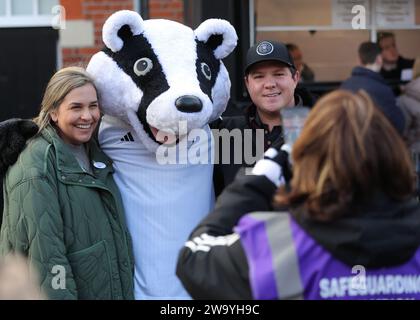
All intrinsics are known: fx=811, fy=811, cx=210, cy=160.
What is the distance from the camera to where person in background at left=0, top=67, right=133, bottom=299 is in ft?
10.4

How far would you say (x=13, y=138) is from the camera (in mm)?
3332

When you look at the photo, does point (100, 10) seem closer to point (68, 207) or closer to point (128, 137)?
point (128, 137)

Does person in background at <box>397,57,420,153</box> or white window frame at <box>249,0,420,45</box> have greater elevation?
white window frame at <box>249,0,420,45</box>

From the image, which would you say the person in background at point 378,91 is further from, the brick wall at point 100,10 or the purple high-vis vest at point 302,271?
the brick wall at point 100,10

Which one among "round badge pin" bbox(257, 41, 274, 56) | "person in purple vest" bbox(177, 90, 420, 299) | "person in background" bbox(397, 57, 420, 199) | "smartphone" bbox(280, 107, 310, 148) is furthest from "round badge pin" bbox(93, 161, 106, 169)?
"person in background" bbox(397, 57, 420, 199)

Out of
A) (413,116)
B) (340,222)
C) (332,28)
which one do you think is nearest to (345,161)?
(340,222)

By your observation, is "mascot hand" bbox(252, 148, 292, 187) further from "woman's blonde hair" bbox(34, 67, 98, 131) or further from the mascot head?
"woman's blonde hair" bbox(34, 67, 98, 131)

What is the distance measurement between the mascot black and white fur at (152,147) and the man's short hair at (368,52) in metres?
2.81

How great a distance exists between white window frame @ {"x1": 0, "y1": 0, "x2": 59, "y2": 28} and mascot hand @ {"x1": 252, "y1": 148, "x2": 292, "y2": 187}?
4.70 m

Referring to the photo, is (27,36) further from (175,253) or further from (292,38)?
(175,253)

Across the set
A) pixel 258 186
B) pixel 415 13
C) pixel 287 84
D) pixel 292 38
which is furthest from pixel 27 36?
pixel 258 186
